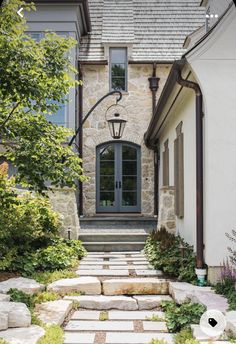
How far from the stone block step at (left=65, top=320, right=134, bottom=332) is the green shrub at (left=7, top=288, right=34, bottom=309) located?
544mm

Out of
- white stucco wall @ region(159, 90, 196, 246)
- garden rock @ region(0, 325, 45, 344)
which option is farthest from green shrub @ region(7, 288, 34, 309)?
white stucco wall @ region(159, 90, 196, 246)

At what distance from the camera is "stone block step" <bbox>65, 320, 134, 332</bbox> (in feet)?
16.5

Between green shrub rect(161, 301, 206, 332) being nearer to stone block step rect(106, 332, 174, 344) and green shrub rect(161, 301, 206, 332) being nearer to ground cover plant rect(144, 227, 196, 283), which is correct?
stone block step rect(106, 332, 174, 344)

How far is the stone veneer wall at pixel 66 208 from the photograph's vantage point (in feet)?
29.8

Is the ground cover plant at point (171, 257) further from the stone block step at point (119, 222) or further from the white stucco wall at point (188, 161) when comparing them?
the stone block step at point (119, 222)

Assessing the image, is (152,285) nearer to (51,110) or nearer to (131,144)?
(51,110)

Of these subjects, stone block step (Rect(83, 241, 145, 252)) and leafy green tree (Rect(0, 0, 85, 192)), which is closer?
leafy green tree (Rect(0, 0, 85, 192))

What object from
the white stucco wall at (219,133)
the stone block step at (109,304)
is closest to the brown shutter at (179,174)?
the white stucco wall at (219,133)

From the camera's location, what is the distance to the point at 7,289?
5.80 meters

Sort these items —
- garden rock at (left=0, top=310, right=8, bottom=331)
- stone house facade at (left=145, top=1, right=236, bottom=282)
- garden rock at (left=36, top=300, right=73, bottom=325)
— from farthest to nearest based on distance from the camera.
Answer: stone house facade at (left=145, top=1, right=236, bottom=282)
garden rock at (left=36, top=300, right=73, bottom=325)
garden rock at (left=0, top=310, right=8, bottom=331)

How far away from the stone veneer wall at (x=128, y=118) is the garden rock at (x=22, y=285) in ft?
23.1

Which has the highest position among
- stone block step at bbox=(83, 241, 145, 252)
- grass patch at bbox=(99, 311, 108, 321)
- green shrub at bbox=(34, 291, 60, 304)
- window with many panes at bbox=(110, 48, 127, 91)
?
window with many panes at bbox=(110, 48, 127, 91)

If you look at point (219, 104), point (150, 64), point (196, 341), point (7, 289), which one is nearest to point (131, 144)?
point (150, 64)

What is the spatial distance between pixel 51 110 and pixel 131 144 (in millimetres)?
6644
